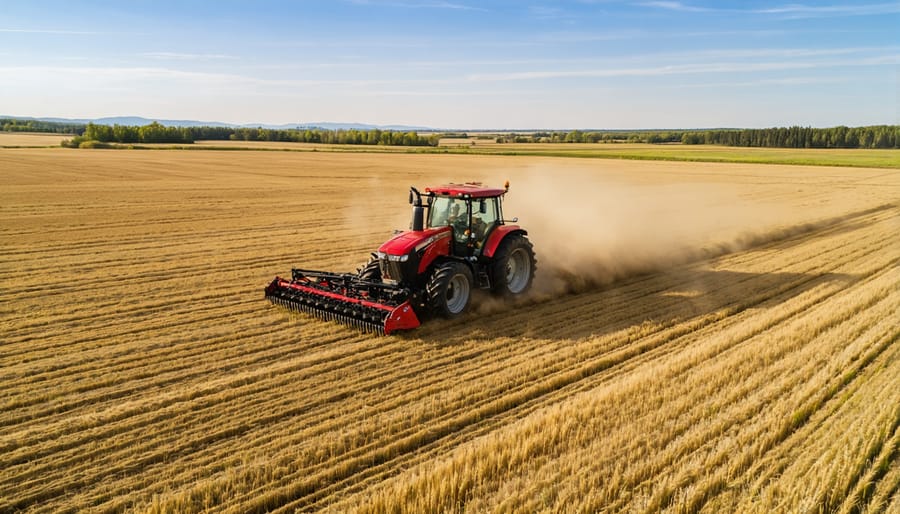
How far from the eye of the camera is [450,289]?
10.0 metres

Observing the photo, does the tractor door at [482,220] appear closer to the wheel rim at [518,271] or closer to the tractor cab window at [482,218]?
the tractor cab window at [482,218]

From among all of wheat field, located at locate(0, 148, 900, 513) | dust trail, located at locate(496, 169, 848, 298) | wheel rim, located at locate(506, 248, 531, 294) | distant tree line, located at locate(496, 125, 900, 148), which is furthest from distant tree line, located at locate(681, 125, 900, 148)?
wheel rim, located at locate(506, 248, 531, 294)

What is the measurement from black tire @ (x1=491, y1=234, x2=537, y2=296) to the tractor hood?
1005 mm

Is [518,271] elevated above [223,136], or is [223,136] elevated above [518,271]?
[223,136]

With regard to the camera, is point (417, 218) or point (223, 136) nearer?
point (417, 218)

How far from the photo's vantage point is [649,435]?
5.98m

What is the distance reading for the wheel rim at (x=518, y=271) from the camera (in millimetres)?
11219

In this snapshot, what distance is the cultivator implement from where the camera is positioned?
356 inches

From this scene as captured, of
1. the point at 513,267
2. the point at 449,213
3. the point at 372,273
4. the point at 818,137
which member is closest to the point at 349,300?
the point at 372,273

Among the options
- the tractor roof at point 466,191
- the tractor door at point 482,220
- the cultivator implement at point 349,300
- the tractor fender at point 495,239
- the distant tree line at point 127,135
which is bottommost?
the cultivator implement at point 349,300

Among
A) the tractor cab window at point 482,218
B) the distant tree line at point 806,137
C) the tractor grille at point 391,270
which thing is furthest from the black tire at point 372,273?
the distant tree line at point 806,137

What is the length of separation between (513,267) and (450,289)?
5.76 feet

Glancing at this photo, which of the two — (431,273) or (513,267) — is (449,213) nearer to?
(431,273)

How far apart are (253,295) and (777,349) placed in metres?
8.42
